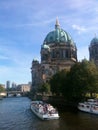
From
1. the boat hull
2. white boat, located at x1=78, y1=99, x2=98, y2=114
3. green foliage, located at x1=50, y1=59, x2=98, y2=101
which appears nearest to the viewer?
the boat hull

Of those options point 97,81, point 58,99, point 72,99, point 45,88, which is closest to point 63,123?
point 97,81

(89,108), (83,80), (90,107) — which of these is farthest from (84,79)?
(90,107)

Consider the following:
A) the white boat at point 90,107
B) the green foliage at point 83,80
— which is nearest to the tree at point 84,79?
the green foliage at point 83,80

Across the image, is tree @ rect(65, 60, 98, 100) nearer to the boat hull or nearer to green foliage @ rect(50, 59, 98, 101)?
green foliage @ rect(50, 59, 98, 101)

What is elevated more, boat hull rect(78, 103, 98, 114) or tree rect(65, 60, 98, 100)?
tree rect(65, 60, 98, 100)

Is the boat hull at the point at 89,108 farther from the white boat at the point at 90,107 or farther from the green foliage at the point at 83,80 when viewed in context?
the green foliage at the point at 83,80

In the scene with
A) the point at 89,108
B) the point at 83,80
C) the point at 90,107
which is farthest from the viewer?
the point at 83,80

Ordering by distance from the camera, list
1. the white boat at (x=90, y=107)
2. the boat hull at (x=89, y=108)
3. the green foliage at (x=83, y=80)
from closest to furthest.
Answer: the boat hull at (x=89, y=108), the white boat at (x=90, y=107), the green foliage at (x=83, y=80)

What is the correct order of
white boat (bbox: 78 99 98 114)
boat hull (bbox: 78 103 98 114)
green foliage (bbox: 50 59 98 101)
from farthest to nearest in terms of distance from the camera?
1. green foliage (bbox: 50 59 98 101)
2. white boat (bbox: 78 99 98 114)
3. boat hull (bbox: 78 103 98 114)

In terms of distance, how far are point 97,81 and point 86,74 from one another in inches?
159

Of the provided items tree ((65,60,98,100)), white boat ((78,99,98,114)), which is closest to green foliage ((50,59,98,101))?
tree ((65,60,98,100))

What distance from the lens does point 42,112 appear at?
255 feet

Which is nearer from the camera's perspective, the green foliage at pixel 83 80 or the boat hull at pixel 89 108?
the boat hull at pixel 89 108

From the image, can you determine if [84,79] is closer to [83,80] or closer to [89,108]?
[83,80]
